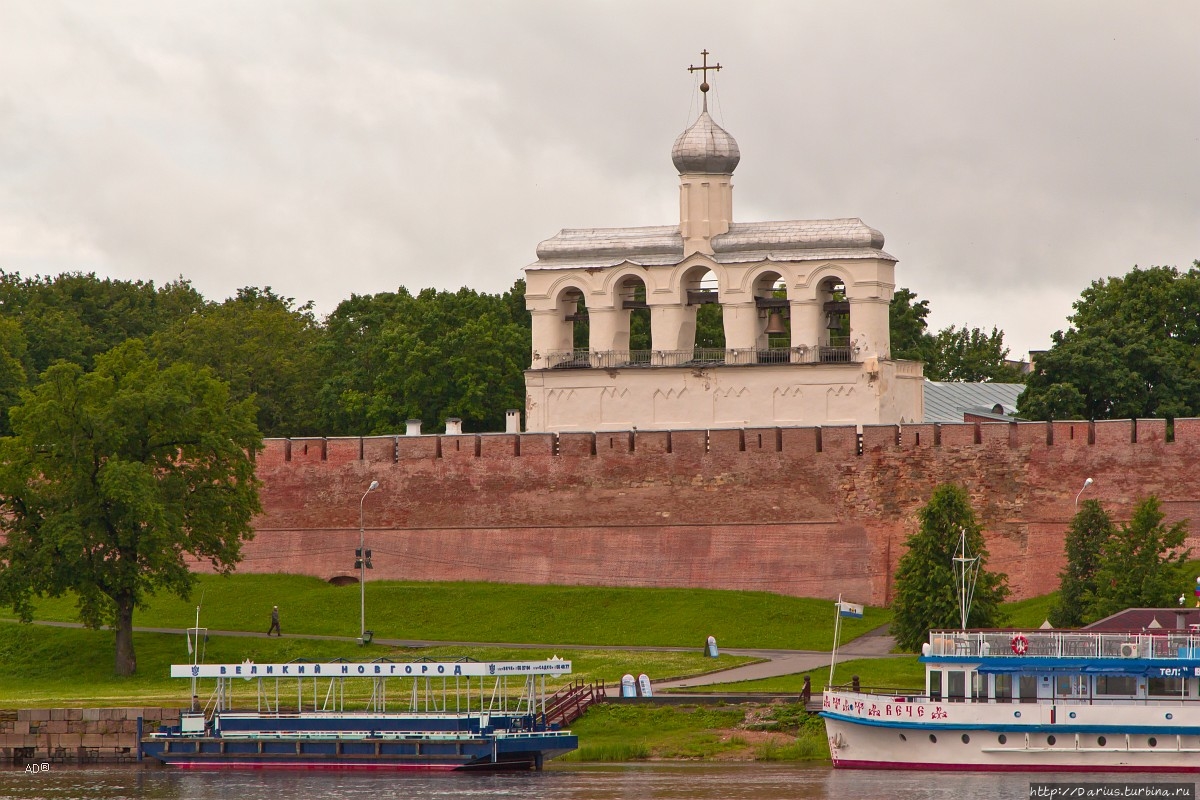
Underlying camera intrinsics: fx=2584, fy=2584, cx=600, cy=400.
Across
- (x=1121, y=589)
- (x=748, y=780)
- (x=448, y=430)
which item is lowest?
(x=748, y=780)

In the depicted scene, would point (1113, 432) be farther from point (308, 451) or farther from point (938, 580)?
point (308, 451)

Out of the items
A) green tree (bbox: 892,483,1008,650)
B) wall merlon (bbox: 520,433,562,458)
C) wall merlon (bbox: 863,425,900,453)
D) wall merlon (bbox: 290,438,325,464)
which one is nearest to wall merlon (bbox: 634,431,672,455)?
wall merlon (bbox: 520,433,562,458)

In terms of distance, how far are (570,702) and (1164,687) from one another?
10.5m

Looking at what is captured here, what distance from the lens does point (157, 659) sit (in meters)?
56.0

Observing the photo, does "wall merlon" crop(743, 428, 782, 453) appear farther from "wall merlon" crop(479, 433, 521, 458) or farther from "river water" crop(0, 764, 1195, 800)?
"river water" crop(0, 764, 1195, 800)

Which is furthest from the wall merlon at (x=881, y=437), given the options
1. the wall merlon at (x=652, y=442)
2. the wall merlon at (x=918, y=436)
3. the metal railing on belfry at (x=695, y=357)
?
the wall merlon at (x=652, y=442)

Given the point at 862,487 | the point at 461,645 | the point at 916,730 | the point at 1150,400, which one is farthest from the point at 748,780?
the point at 1150,400

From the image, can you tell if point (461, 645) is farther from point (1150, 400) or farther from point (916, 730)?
point (1150, 400)

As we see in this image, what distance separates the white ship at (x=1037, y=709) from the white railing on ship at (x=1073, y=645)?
0.05 ft

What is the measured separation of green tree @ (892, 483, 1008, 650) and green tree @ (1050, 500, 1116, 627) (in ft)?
4.05

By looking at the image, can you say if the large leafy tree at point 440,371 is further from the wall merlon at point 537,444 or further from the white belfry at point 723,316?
the wall merlon at point 537,444

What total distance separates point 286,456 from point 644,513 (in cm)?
957

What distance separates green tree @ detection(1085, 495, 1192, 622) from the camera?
4875 cm

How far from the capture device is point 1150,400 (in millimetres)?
70438
